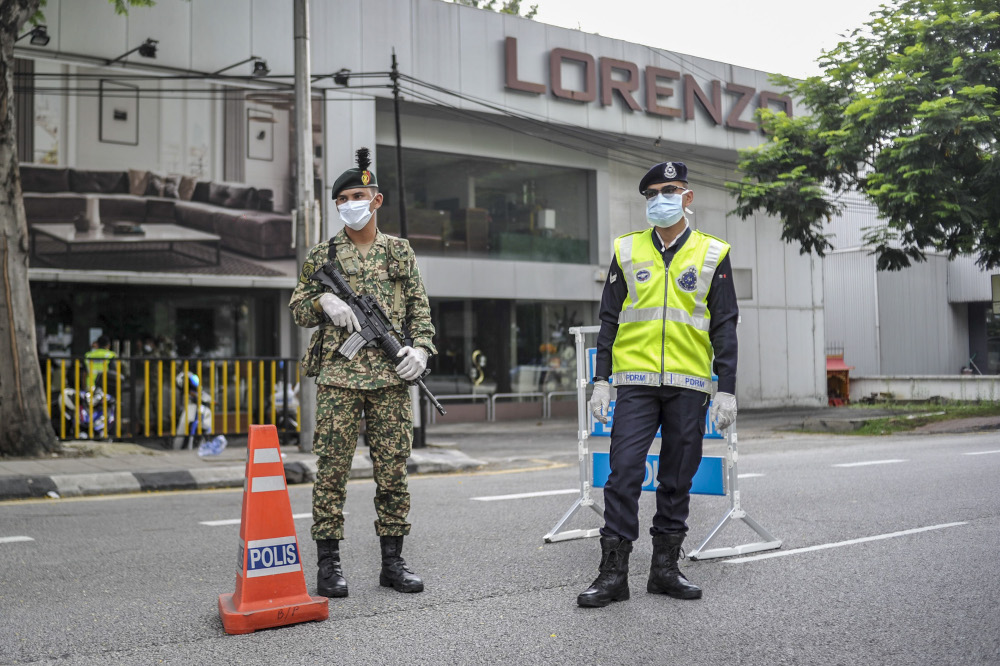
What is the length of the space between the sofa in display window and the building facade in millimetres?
202

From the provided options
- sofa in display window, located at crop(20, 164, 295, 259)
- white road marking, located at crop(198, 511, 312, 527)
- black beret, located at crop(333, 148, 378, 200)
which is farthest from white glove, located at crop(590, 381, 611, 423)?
sofa in display window, located at crop(20, 164, 295, 259)

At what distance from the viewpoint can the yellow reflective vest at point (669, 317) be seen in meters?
4.86

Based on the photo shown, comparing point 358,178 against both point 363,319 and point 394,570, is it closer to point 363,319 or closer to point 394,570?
point 363,319

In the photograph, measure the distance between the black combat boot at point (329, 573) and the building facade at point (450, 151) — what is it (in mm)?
8696

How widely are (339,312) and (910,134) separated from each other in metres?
16.6

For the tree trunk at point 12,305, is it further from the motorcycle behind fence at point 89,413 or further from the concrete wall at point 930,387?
the concrete wall at point 930,387

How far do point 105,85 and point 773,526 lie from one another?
13714 millimetres

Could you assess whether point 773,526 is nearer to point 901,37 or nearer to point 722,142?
point 901,37

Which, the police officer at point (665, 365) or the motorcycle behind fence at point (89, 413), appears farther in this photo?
the motorcycle behind fence at point (89, 413)

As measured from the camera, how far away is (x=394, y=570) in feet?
16.6

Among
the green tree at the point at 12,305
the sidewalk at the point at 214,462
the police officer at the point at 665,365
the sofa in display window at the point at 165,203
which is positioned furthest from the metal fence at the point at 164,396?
the police officer at the point at 665,365

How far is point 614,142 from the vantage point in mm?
23531

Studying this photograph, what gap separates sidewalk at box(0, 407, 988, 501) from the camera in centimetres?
1027

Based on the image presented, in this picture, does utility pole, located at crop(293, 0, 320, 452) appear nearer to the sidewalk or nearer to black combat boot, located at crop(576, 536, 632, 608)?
the sidewalk
